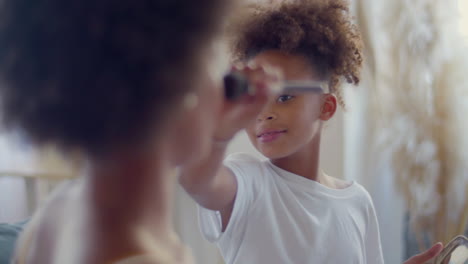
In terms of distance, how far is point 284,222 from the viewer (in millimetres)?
835

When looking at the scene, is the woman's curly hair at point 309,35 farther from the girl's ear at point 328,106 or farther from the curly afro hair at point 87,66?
the curly afro hair at point 87,66

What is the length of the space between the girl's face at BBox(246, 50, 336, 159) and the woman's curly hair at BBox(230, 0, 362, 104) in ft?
0.07

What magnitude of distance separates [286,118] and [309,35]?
17cm

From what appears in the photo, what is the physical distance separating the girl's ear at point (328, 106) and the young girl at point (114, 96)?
0.58m

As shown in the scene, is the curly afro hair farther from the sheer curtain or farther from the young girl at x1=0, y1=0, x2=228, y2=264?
the sheer curtain

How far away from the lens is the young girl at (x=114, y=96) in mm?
333

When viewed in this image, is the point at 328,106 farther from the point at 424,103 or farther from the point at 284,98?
the point at 424,103

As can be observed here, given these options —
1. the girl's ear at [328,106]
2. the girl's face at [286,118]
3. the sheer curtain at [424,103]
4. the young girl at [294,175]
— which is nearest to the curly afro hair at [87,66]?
the young girl at [294,175]

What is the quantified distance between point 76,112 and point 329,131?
1.71m

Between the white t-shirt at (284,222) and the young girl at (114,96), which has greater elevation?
the young girl at (114,96)

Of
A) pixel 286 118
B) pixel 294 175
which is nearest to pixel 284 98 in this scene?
pixel 286 118

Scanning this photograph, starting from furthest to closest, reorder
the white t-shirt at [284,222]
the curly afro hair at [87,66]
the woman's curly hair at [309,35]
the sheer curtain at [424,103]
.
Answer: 1. the sheer curtain at [424,103]
2. the woman's curly hair at [309,35]
3. the white t-shirt at [284,222]
4. the curly afro hair at [87,66]

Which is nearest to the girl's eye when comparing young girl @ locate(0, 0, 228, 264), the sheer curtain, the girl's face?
the girl's face

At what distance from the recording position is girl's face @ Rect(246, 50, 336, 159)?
850mm
